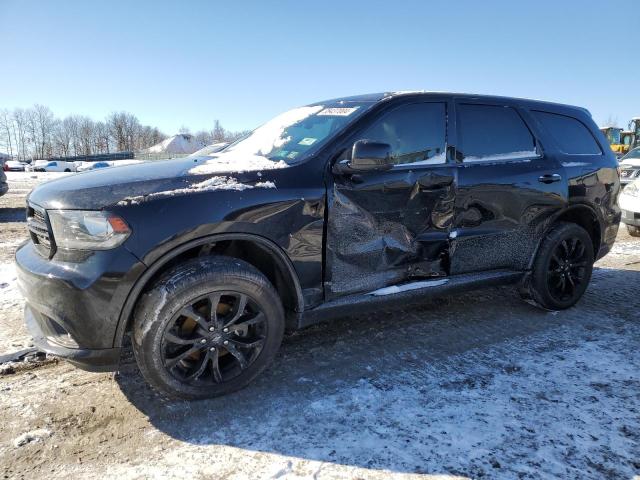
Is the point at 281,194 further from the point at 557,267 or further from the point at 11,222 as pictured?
the point at 11,222

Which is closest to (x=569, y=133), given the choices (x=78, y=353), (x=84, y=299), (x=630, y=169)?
(x=84, y=299)

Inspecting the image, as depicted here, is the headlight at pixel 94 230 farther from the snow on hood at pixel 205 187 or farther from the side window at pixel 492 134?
the side window at pixel 492 134

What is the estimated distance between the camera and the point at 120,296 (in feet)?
7.47

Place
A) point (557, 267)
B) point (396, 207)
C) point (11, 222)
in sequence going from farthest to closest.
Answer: point (11, 222), point (557, 267), point (396, 207)

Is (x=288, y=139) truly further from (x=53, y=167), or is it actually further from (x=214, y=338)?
(x=53, y=167)

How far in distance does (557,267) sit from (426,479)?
2.75 m

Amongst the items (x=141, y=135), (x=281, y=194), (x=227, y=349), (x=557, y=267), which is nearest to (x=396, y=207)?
(x=281, y=194)

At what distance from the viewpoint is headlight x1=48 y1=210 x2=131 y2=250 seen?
2.24m

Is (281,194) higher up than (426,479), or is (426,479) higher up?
(281,194)

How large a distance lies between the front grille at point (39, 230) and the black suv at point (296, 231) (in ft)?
0.06

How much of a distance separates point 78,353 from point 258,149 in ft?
6.02

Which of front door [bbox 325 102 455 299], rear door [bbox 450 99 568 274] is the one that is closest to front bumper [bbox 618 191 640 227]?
rear door [bbox 450 99 568 274]

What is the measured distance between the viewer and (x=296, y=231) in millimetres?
2699

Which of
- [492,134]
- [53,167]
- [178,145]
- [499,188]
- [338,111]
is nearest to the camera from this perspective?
[338,111]
